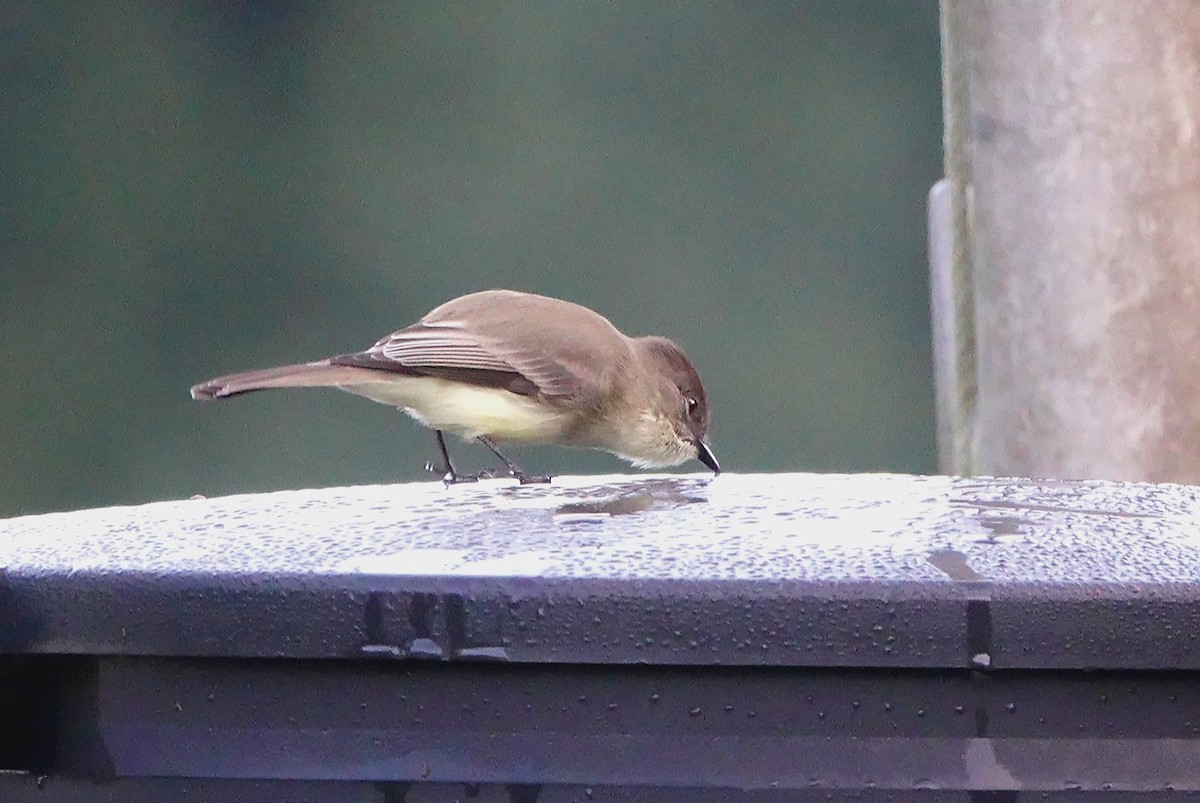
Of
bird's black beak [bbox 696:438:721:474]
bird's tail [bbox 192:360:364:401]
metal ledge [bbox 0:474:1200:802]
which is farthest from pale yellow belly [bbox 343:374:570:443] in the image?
metal ledge [bbox 0:474:1200:802]

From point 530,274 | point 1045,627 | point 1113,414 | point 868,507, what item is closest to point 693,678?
point 1045,627

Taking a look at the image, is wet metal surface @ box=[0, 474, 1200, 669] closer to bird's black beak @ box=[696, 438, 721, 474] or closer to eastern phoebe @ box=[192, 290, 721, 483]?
eastern phoebe @ box=[192, 290, 721, 483]

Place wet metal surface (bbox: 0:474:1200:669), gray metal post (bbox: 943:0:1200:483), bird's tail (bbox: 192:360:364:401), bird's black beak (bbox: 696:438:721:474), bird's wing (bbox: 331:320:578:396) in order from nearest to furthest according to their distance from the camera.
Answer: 1. wet metal surface (bbox: 0:474:1200:669)
2. gray metal post (bbox: 943:0:1200:483)
3. bird's tail (bbox: 192:360:364:401)
4. bird's wing (bbox: 331:320:578:396)
5. bird's black beak (bbox: 696:438:721:474)

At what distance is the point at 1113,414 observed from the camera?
135 inches

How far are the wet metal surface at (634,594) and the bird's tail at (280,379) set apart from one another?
1.90 m

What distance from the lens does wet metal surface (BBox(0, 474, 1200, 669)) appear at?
166 cm

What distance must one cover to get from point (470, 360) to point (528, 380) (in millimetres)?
156

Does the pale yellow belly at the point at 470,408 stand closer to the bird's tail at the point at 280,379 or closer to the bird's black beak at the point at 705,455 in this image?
the bird's tail at the point at 280,379

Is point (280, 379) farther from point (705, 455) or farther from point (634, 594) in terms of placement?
point (634, 594)

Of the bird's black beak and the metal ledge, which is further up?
the metal ledge

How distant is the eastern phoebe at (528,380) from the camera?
15.6ft

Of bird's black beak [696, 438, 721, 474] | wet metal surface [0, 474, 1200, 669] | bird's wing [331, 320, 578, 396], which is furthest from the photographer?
bird's black beak [696, 438, 721, 474]

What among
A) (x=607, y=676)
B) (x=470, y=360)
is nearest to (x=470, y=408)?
(x=470, y=360)

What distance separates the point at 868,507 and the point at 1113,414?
4.36ft
